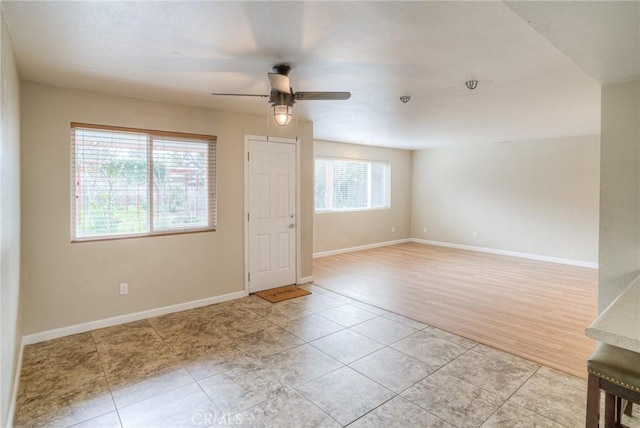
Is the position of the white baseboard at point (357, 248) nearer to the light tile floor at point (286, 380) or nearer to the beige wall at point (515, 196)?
the beige wall at point (515, 196)

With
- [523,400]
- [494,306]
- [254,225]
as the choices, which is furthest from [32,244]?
[494,306]

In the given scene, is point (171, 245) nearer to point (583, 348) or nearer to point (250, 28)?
point (250, 28)

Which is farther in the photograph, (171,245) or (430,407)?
(171,245)

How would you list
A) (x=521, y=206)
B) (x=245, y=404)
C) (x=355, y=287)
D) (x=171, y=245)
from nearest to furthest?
(x=245, y=404) → (x=171, y=245) → (x=355, y=287) → (x=521, y=206)

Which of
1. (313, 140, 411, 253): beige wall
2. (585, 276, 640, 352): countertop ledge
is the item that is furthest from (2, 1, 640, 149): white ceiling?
(313, 140, 411, 253): beige wall

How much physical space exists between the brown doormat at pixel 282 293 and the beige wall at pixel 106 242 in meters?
0.40

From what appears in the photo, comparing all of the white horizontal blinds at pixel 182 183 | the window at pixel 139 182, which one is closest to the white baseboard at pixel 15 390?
the window at pixel 139 182

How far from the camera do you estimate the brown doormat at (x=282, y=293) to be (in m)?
4.43

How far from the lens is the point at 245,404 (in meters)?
2.29

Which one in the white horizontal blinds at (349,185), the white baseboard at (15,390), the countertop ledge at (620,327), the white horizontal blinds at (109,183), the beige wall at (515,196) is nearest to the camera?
the countertop ledge at (620,327)

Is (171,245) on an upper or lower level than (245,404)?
upper

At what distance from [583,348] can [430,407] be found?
1.85 metres

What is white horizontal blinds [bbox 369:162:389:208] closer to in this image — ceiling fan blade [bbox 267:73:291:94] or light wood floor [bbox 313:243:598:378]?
light wood floor [bbox 313:243:598:378]

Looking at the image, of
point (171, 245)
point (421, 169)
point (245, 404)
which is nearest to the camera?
point (245, 404)
